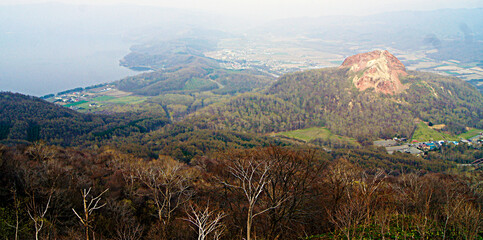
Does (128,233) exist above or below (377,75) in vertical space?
above

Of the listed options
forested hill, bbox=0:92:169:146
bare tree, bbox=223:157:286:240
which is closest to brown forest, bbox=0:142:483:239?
bare tree, bbox=223:157:286:240

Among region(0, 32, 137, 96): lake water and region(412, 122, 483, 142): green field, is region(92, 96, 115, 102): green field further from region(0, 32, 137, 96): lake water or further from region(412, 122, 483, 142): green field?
region(412, 122, 483, 142): green field

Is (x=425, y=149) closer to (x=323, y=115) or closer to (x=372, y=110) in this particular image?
(x=372, y=110)

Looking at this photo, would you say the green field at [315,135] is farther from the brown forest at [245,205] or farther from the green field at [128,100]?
the green field at [128,100]

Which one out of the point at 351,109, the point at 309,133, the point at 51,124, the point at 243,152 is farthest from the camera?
the point at 351,109

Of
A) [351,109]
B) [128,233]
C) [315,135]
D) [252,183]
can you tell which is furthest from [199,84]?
[252,183]

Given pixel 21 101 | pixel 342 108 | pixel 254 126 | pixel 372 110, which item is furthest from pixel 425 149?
pixel 21 101

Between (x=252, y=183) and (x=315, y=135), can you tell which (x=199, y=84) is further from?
(x=252, y=183)
